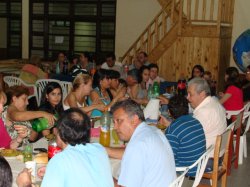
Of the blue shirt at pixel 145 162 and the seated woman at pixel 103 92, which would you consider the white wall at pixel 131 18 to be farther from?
the blue shirt at pixel 145 162

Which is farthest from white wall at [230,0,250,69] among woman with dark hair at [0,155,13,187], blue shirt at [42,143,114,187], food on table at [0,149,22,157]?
woman with dark hair at [0,155,13,187]

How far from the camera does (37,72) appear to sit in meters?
7.39

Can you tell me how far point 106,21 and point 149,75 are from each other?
459cm

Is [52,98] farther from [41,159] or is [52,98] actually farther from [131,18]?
[131,18]

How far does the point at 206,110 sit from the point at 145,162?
1.64 meters

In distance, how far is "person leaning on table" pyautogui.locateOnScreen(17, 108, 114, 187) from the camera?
2.04 meters

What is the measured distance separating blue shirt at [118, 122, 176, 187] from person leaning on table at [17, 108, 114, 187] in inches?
5.7

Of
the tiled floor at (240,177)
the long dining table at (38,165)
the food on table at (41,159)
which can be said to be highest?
the food on table at (41,159)

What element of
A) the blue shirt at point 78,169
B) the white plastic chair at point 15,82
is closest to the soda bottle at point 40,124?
the blue shirt at point 78,169

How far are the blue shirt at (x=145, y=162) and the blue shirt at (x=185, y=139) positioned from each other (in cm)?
70

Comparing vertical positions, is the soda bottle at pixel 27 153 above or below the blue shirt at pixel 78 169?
below

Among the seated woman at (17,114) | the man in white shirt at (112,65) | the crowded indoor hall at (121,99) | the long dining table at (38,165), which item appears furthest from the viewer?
the man in white shirt at (112,65)

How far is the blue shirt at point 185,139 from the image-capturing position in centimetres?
315

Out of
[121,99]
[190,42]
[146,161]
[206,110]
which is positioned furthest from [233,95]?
[146,161]
